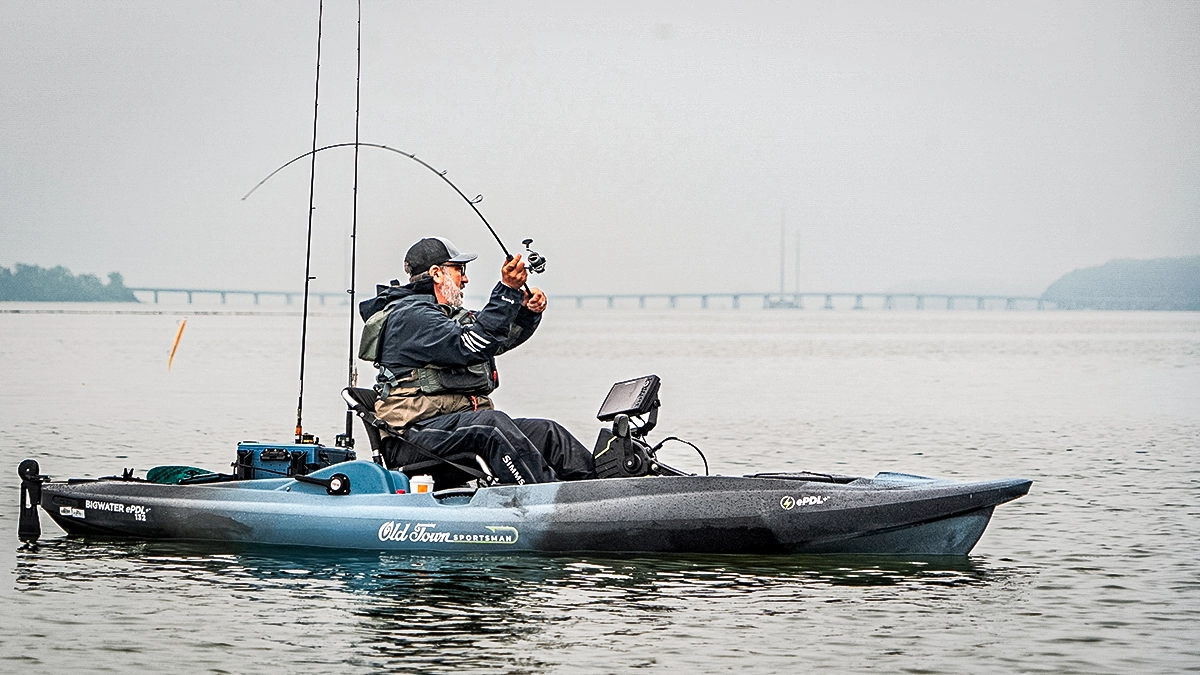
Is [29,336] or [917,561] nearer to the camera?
[917,561]

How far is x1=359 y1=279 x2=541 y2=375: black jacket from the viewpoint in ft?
31.4

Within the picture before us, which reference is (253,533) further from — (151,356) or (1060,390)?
(151,356)

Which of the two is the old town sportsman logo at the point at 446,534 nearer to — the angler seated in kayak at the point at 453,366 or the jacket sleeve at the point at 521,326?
the angler seated in kayak at the point at 453,366

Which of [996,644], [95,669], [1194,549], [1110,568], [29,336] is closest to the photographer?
[95,669]

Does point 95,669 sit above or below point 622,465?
below

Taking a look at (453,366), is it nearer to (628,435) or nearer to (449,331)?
(449,331)

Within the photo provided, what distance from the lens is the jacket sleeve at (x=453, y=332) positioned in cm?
956

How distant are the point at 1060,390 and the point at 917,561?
2489 cm

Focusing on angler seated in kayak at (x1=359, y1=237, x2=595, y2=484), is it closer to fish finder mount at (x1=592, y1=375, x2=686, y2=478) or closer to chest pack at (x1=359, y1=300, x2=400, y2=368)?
chest pack at (x1=359, y1=300, x2=400, y2=368)

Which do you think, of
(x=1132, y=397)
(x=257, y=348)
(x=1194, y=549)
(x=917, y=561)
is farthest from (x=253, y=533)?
(x=257, y=348)

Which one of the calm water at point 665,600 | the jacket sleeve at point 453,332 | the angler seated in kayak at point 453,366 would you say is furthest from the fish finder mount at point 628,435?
the jacket sleeve at point 453,332

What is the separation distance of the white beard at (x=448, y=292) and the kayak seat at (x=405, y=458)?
697mm

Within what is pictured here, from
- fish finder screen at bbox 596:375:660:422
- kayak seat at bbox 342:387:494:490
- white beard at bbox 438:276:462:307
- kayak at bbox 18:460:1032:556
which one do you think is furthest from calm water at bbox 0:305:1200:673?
white beard at bbox 438:276:462:307

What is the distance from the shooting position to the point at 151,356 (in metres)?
48.8
